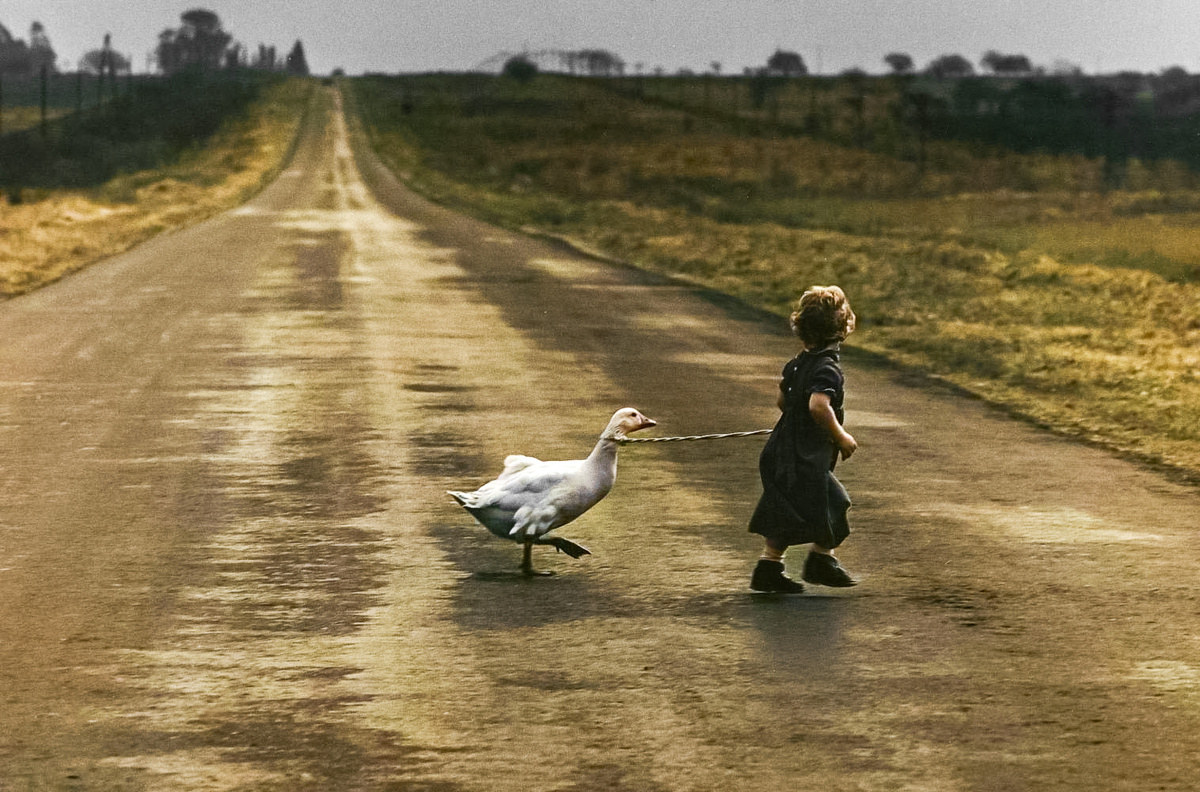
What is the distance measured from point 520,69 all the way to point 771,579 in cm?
18154

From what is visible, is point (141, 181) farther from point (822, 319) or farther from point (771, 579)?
point (822, 319)

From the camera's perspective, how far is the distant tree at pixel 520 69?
184 m

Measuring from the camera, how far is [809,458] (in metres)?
7.28

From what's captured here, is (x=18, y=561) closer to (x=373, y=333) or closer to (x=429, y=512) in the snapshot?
(x=429, y=512)

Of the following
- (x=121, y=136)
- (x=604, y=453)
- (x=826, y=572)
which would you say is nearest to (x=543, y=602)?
(x=604, y=453)

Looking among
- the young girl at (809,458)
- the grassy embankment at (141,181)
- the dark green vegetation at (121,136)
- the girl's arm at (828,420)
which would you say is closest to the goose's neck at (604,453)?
the young girl at (809,458)

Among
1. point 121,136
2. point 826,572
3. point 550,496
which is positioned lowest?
point 826,572

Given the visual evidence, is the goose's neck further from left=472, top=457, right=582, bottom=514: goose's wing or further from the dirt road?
the dirt road

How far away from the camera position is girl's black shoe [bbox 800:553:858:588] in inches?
293

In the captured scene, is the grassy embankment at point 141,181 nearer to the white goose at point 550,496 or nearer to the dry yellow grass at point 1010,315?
the dry yellow grass at point 1010,315

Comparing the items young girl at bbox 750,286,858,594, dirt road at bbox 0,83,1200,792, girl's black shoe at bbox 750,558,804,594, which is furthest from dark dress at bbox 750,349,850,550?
dirt road at bbox 0,83,1200,792

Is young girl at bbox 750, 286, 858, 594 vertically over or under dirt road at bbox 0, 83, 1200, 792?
over

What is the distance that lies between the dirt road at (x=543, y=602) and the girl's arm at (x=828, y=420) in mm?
708

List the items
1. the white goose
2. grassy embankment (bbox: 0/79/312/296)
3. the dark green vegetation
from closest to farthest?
the white goose < grassy embankment (bbox: 0/79/312/296) < the dark green vegetation
